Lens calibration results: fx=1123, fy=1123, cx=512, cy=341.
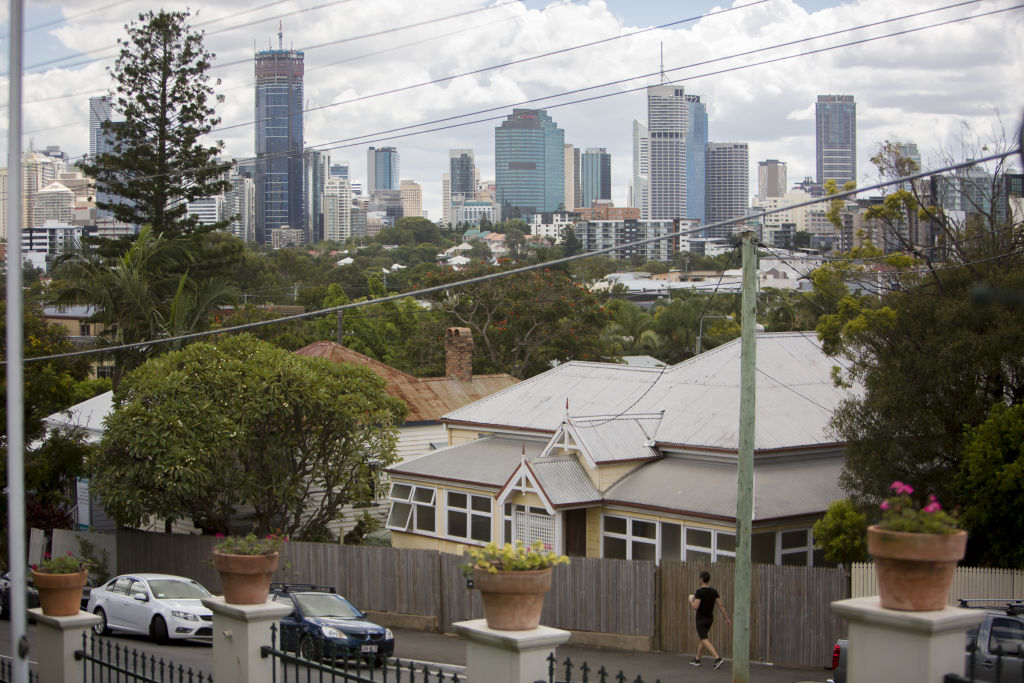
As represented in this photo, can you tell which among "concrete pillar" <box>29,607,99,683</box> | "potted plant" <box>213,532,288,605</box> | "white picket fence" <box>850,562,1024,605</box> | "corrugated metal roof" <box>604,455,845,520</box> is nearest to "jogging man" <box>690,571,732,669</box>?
"white picket fence" <box>850,562,1024,605</box>

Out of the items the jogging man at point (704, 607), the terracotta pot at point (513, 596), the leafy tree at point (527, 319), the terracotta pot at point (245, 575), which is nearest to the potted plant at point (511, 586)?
the terracotta pot at point (513, 596)

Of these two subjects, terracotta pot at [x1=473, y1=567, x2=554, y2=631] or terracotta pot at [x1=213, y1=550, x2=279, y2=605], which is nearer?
terracotta pot at [x1=473, y1=567, x2=554, y2=631]

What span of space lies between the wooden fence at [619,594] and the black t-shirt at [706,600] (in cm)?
124

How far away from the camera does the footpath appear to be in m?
17.5

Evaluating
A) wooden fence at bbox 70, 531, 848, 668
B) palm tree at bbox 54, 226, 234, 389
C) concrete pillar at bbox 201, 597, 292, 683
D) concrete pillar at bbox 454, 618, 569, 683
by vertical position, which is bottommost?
wooden fence at bbox 70, 531, 848, 668

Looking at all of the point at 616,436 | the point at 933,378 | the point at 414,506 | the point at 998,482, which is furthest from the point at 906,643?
the point at 414,506

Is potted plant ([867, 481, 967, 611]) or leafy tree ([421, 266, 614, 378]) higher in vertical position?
leafy tree ([421, 266, 614, 378])

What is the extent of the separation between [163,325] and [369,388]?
31.1 ft

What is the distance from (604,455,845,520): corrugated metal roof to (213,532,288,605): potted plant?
13482mm

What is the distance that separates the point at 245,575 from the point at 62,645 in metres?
2.95

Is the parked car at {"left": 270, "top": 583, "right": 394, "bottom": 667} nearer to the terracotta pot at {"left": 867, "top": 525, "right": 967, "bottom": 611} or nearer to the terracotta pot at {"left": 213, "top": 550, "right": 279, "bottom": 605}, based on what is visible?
the terracotta pot at {"left": 213, "top": 550, "right": 279, "bottom": 605}

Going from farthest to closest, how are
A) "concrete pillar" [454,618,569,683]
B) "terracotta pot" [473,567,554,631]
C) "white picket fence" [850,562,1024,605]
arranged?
"white picket fence" [850,562,1024,605]
"terracotta pot" [473,567,554,631]
"concrete pillar" [454,618,569,683]

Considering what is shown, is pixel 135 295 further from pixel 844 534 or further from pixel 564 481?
pixel 844 534

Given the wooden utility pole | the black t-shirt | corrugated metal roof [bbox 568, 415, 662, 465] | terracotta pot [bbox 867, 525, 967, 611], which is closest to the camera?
terracotta pot [bbox 867, 525, 967, 611]
